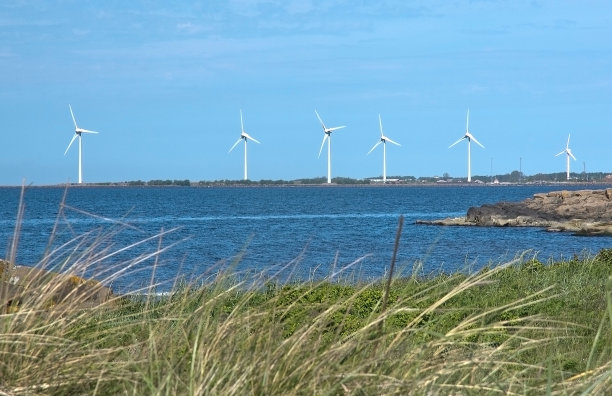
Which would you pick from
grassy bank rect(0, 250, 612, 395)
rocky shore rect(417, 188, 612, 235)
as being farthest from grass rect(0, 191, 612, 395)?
rocky shore rect(417, 188, 612, 235)

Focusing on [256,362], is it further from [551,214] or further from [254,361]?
A: [551,214]

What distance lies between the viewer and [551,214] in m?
71.9

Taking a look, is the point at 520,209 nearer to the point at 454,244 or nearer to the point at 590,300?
the point at 454,244

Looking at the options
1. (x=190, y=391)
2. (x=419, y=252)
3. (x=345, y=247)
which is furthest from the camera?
(x=345, y=247)

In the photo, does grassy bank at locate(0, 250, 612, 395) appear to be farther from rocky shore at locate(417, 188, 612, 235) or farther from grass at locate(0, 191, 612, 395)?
rocky shore at locate(417, 188, 612, 235)

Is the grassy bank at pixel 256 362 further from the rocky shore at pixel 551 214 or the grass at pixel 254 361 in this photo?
the rocky shore at pixel 551 214

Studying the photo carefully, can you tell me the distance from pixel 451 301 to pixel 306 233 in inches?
2023

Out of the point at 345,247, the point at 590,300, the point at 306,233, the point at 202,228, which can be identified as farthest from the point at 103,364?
the point at 202,228

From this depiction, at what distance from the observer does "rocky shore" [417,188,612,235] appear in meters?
66.0

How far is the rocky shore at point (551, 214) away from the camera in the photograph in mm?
66000

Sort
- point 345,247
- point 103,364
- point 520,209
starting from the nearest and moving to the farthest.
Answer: point 103,364 → point 345,247 → point 520,209

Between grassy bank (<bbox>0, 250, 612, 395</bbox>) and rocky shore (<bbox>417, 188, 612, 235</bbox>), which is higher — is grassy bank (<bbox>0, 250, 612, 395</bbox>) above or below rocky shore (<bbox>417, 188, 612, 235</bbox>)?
above

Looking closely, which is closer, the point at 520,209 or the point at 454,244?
the point at 454,244

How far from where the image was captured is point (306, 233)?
6300 cm
